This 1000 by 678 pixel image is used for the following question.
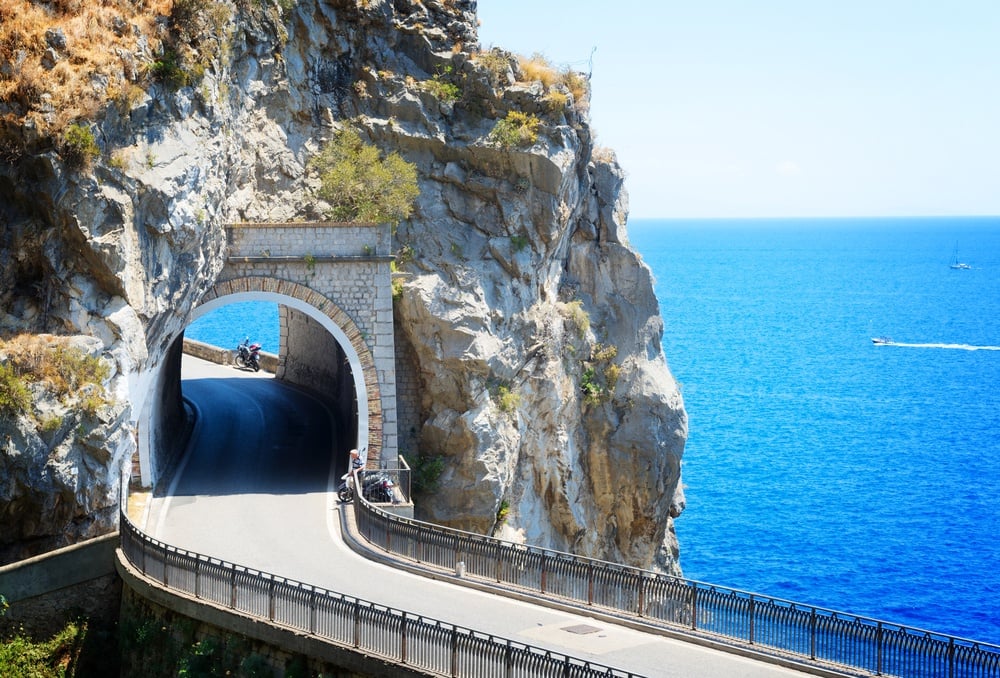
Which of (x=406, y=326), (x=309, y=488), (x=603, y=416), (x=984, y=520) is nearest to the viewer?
(x=309, y=488)

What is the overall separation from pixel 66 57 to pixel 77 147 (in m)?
2.45

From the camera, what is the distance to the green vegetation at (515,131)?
122 ft

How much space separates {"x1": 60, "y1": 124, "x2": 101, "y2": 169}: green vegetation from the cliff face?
947mm

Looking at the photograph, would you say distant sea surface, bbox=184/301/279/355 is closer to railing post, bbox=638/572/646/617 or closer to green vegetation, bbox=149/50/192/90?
green vegetation, bbox=149/50/192/90

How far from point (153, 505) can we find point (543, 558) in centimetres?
1067

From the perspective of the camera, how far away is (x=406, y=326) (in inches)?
1385

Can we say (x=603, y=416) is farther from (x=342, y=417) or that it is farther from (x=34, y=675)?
(x=34, y=675)

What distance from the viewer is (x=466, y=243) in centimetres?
3675

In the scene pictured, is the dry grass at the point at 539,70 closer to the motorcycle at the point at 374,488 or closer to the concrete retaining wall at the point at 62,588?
the motorcycle at the point at 374,488

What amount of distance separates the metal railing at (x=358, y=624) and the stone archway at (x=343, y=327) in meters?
9.16

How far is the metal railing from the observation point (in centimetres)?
1833

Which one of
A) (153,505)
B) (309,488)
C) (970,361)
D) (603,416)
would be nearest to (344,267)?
(309,488)

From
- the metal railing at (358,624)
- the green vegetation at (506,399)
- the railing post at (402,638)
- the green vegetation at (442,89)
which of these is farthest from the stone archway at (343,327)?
the railing post at (402,638)

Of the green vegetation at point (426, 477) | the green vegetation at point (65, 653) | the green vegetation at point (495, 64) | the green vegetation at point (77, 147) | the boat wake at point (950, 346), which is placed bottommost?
the boat wake at point (950, 346)
